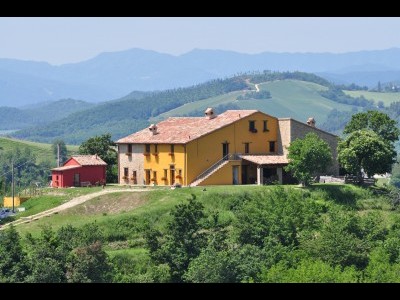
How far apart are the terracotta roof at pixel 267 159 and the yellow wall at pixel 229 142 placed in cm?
107

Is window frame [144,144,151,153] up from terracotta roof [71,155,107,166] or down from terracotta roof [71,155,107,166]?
up

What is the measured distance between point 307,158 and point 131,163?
34.9 ft

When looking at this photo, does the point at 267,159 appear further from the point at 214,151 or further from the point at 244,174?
the point at 214,151

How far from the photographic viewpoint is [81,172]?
53219mm

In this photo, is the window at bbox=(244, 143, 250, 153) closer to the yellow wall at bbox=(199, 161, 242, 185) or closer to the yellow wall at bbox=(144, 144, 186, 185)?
the yellow wall at bbox=(199, 161, 242, 185)

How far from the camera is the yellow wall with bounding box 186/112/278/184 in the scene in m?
50.8

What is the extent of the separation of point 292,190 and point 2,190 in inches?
936

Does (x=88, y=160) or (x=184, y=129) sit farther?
(x=88, y=160)

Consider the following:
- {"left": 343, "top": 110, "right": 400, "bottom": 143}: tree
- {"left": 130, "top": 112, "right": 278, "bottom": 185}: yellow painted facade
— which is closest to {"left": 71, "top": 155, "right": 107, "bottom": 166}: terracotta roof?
{"left": 130, "top": 112, "right": 278, "bottom": 185}: yellow painted facade

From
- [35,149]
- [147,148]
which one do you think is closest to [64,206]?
[147,148]

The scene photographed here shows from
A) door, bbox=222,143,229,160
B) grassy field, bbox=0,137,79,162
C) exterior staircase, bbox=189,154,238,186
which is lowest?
grassy field, bbox=0,137,79,162

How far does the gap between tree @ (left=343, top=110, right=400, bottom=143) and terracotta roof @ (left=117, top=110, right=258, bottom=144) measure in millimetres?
5919

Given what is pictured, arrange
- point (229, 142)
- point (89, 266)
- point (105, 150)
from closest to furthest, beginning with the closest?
point (89, 266) → point (229, 142) → point (105, 150)
